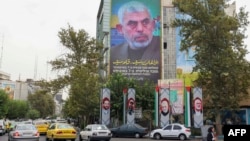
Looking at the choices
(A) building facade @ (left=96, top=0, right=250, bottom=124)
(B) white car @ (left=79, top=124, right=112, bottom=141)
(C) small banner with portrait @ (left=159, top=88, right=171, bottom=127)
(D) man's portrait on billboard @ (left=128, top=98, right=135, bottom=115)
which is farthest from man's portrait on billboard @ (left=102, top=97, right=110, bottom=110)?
(A) building facade @ (left=96, top=0, right=250, bottom=124)

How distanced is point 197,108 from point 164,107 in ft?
13.1

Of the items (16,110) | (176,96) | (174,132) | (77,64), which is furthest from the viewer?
(16,110)

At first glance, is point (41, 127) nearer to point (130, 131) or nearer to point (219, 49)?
point (130, 131)

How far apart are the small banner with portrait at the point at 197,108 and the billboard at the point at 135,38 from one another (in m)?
35.4

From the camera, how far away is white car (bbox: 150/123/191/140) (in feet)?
102

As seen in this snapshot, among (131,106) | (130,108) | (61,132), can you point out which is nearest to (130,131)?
(130,108)

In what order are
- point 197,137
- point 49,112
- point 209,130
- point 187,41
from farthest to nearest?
point 49,112
point 187,41
point 197,137
point 209,130

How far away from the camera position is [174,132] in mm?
31297

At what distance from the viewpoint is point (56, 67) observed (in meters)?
52.3

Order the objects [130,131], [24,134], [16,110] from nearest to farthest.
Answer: [24,134] → [130,131] → [16,110]

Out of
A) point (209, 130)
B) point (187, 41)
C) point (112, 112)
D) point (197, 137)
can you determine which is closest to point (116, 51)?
point (112, 112)

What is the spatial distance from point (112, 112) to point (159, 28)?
32.3 meters

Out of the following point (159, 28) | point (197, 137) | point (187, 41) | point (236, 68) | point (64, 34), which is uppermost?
point (159, 28)

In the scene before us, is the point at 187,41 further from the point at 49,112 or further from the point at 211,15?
the point at 49,112
